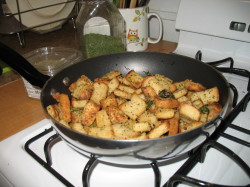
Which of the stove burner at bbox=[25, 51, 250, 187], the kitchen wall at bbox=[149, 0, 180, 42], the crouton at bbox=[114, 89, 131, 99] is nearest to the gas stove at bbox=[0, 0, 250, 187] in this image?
the stove burner at bbox=[25, 51, 250, 187]

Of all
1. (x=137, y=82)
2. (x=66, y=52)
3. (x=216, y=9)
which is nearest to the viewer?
(x=137, y=82)

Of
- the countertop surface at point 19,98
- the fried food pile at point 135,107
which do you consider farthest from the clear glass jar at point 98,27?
the fried food pile at point 135,107

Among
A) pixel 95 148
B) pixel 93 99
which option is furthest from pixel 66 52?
pixel 95 148

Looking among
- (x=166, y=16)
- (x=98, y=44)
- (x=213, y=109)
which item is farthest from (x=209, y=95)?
(x=166, y=16)

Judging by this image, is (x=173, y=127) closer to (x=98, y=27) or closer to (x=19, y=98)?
(x=19, y=98)

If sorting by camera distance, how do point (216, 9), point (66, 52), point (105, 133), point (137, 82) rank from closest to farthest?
point (105, 133), point (137, 82), point (216, 9), point (66, 52)

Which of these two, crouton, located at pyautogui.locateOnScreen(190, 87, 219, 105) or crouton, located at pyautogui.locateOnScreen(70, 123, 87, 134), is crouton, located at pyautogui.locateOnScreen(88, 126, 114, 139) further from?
crouton, located at pyautogui.locateOnScreen(190, 87, 219, 105)

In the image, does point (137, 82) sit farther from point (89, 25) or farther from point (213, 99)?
point (89, 25)
